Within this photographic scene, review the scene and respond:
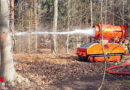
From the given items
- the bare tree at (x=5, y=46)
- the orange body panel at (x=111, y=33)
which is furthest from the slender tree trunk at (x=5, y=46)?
the orange body panel at (x=111, y=33)

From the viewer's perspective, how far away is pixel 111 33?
11648 mm

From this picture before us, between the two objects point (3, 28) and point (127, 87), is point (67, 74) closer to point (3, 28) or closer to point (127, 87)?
point (127, 87)

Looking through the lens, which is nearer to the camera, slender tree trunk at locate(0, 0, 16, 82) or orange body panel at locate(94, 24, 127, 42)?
slender tree trunk at locate(0, 0, 16, 82)

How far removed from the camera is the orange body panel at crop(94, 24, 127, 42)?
1155 cm

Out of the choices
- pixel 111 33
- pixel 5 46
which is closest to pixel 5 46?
pixel 5 46

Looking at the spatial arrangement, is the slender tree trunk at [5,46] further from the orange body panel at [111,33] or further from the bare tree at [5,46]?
the orange body panel at [111,33]

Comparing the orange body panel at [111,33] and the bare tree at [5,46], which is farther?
the orange body panel at [111,33]

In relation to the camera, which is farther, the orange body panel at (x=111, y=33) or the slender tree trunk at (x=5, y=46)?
the orange body panel at (x=111, y=33)

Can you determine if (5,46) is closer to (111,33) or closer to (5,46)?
(5,46)

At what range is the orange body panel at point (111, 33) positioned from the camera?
37.9ft

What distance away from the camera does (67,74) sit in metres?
7.57

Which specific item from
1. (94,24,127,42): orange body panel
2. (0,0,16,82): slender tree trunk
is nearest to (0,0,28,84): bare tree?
(0,0,16,82): slender tree trunk

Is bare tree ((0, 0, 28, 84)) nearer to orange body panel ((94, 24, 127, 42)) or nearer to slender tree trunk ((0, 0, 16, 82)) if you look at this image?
slender tree trunk ((0, 0, 16, 82))

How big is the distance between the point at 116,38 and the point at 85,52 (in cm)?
269
